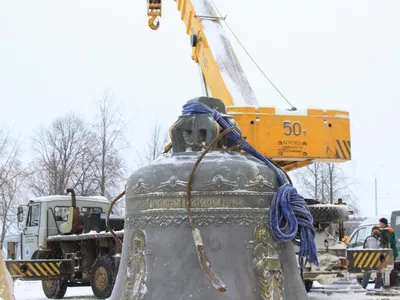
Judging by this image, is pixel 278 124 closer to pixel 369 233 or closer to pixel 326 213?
pixel 326 213

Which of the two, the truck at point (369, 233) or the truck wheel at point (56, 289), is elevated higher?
the truck at point (369, 233)

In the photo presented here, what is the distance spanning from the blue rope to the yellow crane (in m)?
7.17

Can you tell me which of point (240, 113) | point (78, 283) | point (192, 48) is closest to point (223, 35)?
point (192, 48)

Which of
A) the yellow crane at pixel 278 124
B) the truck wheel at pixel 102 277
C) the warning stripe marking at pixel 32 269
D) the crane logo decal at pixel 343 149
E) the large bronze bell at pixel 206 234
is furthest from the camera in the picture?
the truck wheel at pixel 102 277

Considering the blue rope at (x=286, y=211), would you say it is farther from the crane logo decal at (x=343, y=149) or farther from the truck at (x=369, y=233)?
the truck at (x=369, y=233)

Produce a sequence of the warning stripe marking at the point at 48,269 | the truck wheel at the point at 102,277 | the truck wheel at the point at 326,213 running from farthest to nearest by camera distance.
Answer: the truck wheel at the point at 102,277, the warning stripe marking at the point at 48,269, the truck wheel at the point at 326,213

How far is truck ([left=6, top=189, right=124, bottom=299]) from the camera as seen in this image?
14492mm

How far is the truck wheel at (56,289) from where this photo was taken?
16156mm

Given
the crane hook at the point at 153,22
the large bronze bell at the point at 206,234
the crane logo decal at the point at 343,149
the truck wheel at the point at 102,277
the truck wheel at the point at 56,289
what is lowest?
the truck wheel at the point at 56,289

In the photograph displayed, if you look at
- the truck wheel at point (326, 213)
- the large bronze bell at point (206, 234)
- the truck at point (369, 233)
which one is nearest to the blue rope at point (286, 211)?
the large bronze bell at point (206, 234)

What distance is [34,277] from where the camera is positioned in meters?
13.6

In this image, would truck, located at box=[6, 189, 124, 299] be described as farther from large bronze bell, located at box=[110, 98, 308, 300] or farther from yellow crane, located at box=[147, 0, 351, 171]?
large bronze bell, located at box=[110, 98, 308, 300]

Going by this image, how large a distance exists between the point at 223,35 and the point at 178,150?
10.2m

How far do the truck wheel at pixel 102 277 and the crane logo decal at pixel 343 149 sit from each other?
196 inches
